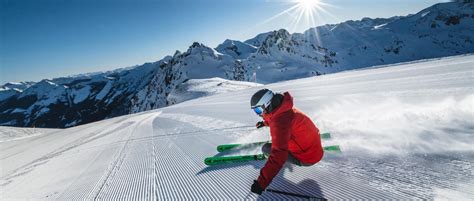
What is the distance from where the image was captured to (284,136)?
3328 millimetres

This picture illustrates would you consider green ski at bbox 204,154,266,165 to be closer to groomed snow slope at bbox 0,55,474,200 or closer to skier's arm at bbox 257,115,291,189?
groomed snow slope at bbox 0,55,474,200

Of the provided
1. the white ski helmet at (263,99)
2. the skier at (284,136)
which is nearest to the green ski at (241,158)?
the skier at (284,136)

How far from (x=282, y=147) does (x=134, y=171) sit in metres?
3.36

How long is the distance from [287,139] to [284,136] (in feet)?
0.17

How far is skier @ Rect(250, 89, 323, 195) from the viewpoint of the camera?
326cm

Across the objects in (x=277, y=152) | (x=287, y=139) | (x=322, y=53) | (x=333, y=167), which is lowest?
(x=333, y=167)

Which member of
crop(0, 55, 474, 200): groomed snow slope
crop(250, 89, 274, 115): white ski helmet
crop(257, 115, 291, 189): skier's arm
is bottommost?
crop(0, 55, 474, 200): groomed snow slope

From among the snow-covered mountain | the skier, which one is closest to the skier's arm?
the skier

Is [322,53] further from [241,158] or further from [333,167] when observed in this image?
[333,167]

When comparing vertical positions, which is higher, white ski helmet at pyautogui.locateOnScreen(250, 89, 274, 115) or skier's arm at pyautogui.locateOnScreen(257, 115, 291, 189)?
white ski helmet at pyautogui.locateOnScreen(250, 89, 274, 115)

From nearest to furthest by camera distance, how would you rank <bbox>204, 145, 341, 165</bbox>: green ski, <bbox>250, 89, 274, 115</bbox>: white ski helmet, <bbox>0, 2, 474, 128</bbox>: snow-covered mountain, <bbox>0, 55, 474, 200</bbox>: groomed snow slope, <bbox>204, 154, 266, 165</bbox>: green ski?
<bbox>0, 55, 474, 200</bbox>: groomed snow slope < <bbox>250, 89, 274, 115</bbox>: white ski helmet < <bbox>204, 145, 341, 165</bbox>: green ski < <bbox>204, 154, 266, 165</bbox>: green ski < <bbox>0, 2, 474, 128</bbox>: snow-covered mountain

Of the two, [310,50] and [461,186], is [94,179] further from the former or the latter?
[310,50]

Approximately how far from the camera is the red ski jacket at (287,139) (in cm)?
326

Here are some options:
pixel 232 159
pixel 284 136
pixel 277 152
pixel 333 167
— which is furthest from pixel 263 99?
pixel 232 159
